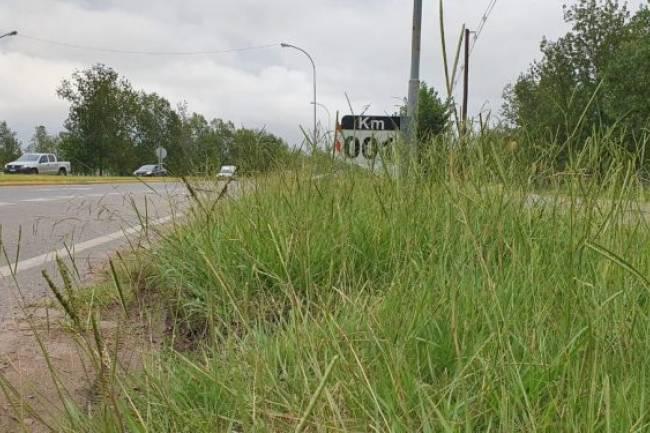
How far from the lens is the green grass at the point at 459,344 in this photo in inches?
39.9

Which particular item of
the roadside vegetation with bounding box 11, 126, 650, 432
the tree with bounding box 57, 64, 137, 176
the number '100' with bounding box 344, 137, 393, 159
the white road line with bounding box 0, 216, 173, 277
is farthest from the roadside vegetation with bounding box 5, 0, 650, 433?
the tree with bounding box 57, 64, 137, 176

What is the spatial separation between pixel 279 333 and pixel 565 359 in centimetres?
77

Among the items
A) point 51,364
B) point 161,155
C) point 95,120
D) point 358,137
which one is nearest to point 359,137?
point 358,137

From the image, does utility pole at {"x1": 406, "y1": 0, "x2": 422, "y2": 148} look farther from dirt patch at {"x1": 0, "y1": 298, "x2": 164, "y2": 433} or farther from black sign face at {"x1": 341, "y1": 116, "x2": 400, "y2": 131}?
dirt patch at {"x1": 0, "y1": 298, "x2": 164, "y2": 433}

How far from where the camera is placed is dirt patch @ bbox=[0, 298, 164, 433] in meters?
1.33

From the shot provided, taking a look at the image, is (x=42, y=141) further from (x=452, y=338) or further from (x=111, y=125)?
(x=452, y=338)

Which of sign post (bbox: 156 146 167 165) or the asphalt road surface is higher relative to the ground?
sign post (bbox: 156 146 167 165)

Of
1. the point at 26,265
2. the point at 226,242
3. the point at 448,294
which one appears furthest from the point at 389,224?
the point at 26,265

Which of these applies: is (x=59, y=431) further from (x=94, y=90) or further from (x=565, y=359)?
(x=94, y=90)

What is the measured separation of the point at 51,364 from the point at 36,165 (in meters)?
37.6

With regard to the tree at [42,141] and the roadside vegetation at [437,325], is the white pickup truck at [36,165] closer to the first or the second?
the roadside vegetation at [437,325]

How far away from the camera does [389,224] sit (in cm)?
228

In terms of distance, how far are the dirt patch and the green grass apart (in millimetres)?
143

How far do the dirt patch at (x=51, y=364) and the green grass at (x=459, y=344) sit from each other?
143 millimetres
